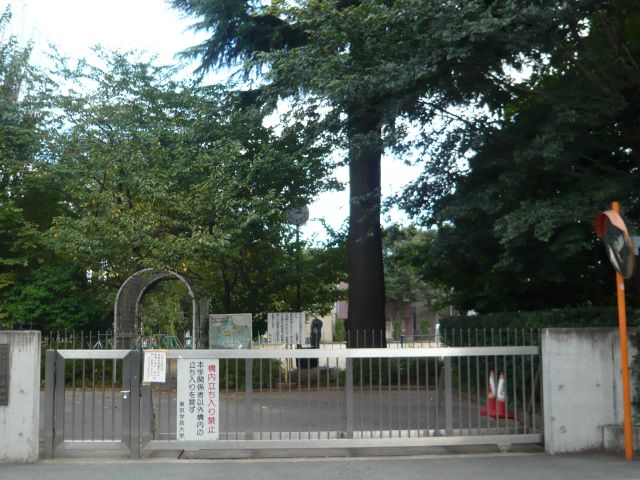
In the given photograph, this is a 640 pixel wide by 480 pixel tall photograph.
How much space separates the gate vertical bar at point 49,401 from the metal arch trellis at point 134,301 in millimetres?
8261

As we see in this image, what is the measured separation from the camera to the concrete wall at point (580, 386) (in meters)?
10.1

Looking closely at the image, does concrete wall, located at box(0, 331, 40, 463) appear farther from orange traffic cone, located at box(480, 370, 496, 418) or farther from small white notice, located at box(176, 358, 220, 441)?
orange traffic cone, located at box(480, 370, 496, 418)

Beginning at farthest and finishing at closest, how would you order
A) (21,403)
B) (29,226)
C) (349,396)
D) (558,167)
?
(29,226), (558,167), (349,396), (21,403)

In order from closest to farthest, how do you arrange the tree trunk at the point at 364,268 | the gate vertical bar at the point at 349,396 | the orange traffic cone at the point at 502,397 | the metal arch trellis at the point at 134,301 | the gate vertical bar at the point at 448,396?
the gate vertical bar at the point at 349,396 < the gate vertical bar at the point at 448,396 < the orange traffic cone at the point at 502,397 < the metal arch trellis at the point at 134,301 < the tree trunk at the point at 364,268

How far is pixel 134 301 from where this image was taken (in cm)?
2017

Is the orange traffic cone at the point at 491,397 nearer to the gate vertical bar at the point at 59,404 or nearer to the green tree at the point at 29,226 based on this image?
the gate vertical bar at the point at 59,404

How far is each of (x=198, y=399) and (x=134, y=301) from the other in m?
10.7

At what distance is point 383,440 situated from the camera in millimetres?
10070

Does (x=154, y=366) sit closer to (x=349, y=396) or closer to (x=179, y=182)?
(x=349, y=396)

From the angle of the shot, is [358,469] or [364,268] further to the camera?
[364,268]

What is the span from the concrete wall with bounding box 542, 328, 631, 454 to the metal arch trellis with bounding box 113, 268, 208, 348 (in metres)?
10.3

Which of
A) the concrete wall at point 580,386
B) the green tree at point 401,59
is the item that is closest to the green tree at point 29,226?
the green tree at point 401,59

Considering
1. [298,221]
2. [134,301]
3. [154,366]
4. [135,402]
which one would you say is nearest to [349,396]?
[154,366]

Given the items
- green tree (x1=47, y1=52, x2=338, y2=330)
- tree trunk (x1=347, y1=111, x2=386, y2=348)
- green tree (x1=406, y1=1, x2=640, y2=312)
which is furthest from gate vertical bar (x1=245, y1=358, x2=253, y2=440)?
tree trunk (x1=347, y1=111, x2=386, y2=348)
